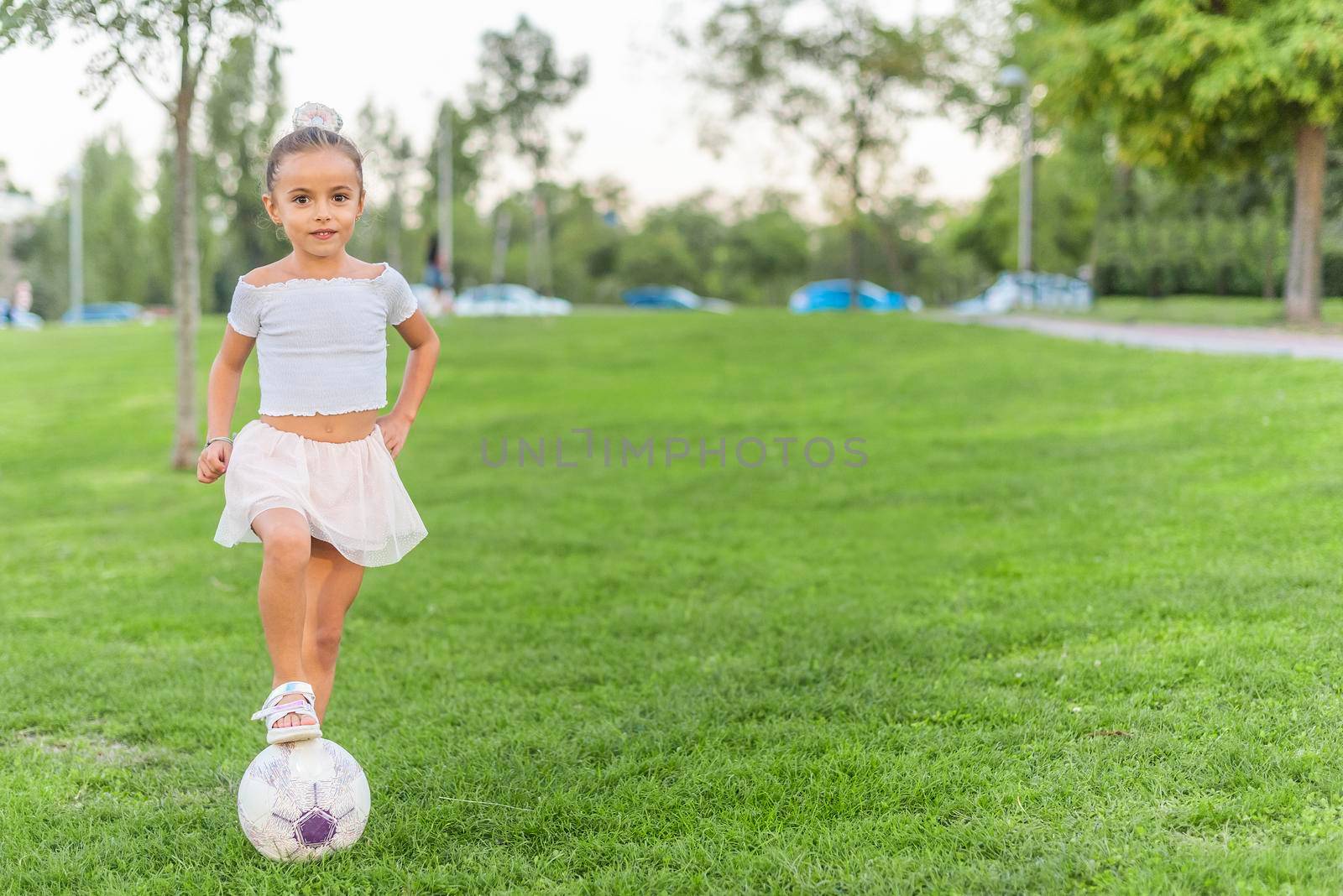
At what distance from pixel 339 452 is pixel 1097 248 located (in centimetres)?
2852

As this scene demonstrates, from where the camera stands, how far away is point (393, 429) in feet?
12.2

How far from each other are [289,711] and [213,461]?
0.78 metres

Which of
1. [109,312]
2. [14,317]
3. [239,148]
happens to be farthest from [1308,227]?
[109,312]

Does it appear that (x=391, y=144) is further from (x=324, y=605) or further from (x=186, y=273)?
(x=324, y=605)

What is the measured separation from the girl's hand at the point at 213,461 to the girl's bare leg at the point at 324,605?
38 cm

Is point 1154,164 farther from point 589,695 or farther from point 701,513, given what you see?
point 589,695

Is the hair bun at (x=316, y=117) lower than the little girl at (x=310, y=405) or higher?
higher

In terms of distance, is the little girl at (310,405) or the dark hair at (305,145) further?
the dark hair at (305,145)

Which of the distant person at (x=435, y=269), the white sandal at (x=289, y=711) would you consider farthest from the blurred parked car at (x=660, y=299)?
the white sandal at (x=289, y=711)

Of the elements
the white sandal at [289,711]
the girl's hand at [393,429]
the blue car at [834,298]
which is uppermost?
the blue car at [834,298]

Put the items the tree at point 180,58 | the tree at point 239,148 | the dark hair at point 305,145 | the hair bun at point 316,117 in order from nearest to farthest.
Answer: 1. the dark hair at point 305,145
2. the hair bun at point 316,117
3. the tree at point 180,58
4. the tree at point 239,148

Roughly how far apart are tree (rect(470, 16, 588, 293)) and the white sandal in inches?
1535

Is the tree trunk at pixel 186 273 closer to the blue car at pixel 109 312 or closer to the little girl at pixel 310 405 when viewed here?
the little girl at pixel 310 405

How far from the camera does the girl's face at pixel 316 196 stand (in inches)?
134
